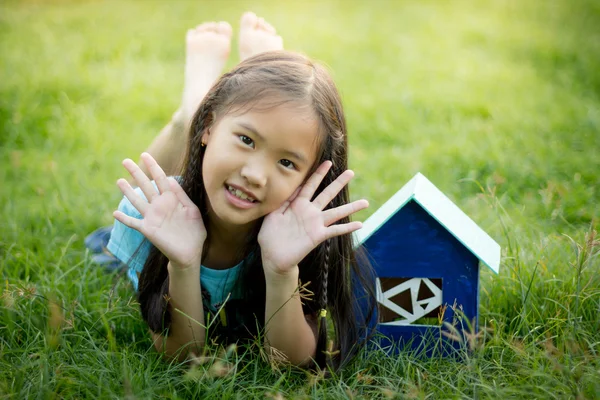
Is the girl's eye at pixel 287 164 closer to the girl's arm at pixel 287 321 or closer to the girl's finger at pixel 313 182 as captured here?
the girl's finger at pixel 313 182

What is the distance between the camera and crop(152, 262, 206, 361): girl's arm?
2.02m

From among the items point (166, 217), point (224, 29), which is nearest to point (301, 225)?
point (166, 217)

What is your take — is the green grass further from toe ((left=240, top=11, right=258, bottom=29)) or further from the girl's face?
toe ((left=240, top=11, right=258, bottom=29))

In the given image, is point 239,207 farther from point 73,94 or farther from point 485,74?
point 485,74

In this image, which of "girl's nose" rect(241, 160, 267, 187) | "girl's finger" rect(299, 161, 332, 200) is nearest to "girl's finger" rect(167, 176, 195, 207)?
"girl's nose" rect(241, 160, 267, 187)

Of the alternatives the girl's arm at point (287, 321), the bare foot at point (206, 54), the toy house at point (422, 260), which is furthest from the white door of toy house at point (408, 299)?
the bare foot at point (206, 54)

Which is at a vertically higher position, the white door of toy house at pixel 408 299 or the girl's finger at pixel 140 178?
the girl's finger at pixel 140 178

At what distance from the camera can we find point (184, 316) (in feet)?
6.81

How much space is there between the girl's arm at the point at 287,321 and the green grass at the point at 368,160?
92mm

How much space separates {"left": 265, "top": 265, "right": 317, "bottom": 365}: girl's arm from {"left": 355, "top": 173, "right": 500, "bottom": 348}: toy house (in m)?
0.30

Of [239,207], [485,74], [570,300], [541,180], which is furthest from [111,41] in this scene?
[570,300]

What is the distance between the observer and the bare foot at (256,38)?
314cm

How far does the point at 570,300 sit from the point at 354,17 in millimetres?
5634

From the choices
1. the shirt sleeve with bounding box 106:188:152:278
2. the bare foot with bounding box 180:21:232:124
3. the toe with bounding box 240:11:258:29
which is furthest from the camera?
the bare foot with bounding box 180:21:232:124
